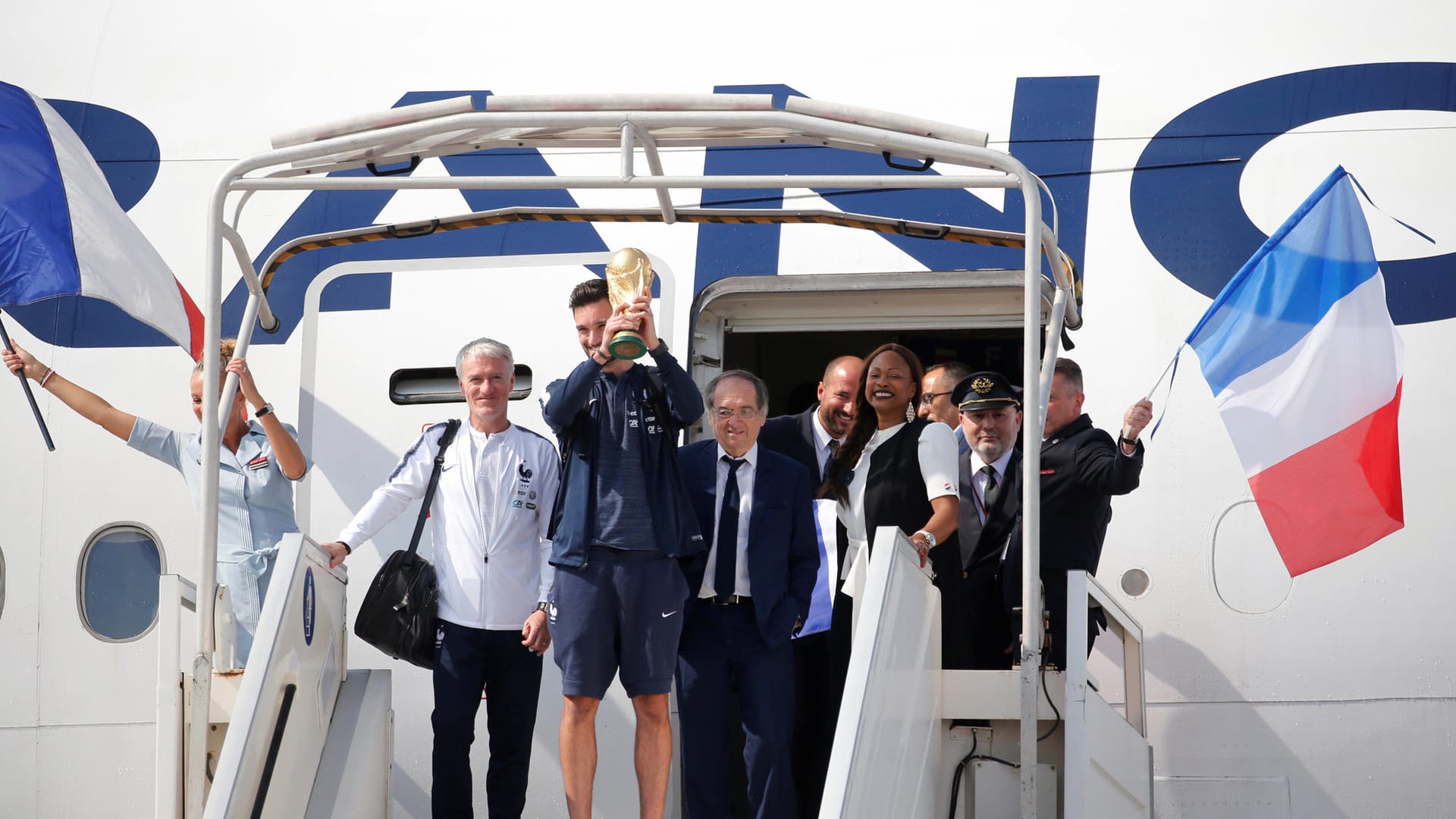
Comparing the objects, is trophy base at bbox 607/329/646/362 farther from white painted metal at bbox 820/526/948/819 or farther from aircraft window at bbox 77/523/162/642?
aircraft window at bbox 77/523/162/642

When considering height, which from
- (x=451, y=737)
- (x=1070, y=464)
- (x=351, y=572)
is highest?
(x=1070, y=464)

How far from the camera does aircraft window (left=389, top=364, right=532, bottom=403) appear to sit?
17.8 ft


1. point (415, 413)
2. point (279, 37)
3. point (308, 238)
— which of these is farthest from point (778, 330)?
point (279, 37)

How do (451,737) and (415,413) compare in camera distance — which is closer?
(451,737)

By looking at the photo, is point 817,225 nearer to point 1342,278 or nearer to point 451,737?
point 1342,278

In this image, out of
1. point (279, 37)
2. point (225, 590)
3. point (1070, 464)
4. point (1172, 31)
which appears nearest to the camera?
point (225, 590)

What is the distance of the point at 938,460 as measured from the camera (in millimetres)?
4465

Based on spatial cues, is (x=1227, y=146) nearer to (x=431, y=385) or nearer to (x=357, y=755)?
(x=431, y=385)

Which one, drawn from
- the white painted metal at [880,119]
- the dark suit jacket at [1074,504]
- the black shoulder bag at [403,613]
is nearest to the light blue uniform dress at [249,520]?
the black shoulder bag at [403,613]

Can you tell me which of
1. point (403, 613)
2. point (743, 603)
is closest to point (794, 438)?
point (743, 603)

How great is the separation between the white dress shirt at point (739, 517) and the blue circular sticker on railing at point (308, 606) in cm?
114

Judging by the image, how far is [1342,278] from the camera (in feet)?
14.5

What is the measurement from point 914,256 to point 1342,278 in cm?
155

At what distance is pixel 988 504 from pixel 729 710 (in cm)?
111
